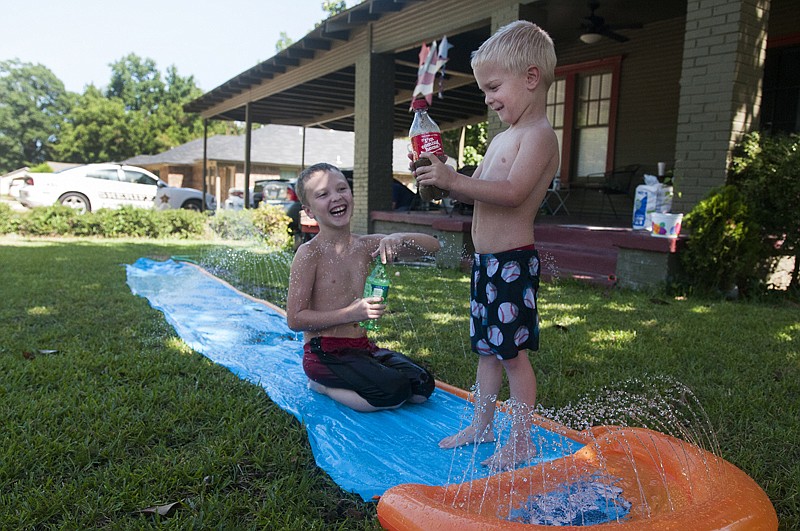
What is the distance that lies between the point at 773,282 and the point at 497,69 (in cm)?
494

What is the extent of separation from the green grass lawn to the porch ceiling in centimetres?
465

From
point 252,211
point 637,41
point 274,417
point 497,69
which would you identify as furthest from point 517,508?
point 252,211

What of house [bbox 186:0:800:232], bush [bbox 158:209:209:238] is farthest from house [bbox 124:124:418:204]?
house [bbox 186:0:800:232]

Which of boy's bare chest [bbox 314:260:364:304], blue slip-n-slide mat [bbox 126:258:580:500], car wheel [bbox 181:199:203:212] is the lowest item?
blue slip-n-slide mat [bbox 126:258:580:500]

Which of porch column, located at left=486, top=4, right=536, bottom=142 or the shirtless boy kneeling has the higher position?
porch column, located at left=486, top=4, right=536, bottom=142

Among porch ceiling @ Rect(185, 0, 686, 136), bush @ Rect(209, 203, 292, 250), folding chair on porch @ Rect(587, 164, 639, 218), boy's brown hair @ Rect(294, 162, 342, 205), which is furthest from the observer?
bush @ Rect(209, 203, 292, 250)

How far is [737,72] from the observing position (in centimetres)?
534

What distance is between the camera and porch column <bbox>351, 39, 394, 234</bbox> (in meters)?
9.76

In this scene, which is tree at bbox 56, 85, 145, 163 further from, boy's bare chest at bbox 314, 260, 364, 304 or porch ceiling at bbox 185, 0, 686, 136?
boy's bare chest at bbox 314, 260, 364, 304

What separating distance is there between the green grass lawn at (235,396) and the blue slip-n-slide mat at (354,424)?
3.7 inches

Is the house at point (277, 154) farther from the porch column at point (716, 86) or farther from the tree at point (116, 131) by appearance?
the porch column at point (716, 86)

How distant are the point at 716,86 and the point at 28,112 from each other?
83222 mm

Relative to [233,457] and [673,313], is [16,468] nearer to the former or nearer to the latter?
[233,457]

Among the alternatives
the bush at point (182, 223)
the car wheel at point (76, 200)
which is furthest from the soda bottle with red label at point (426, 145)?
the car wheel at point (76, 200)
